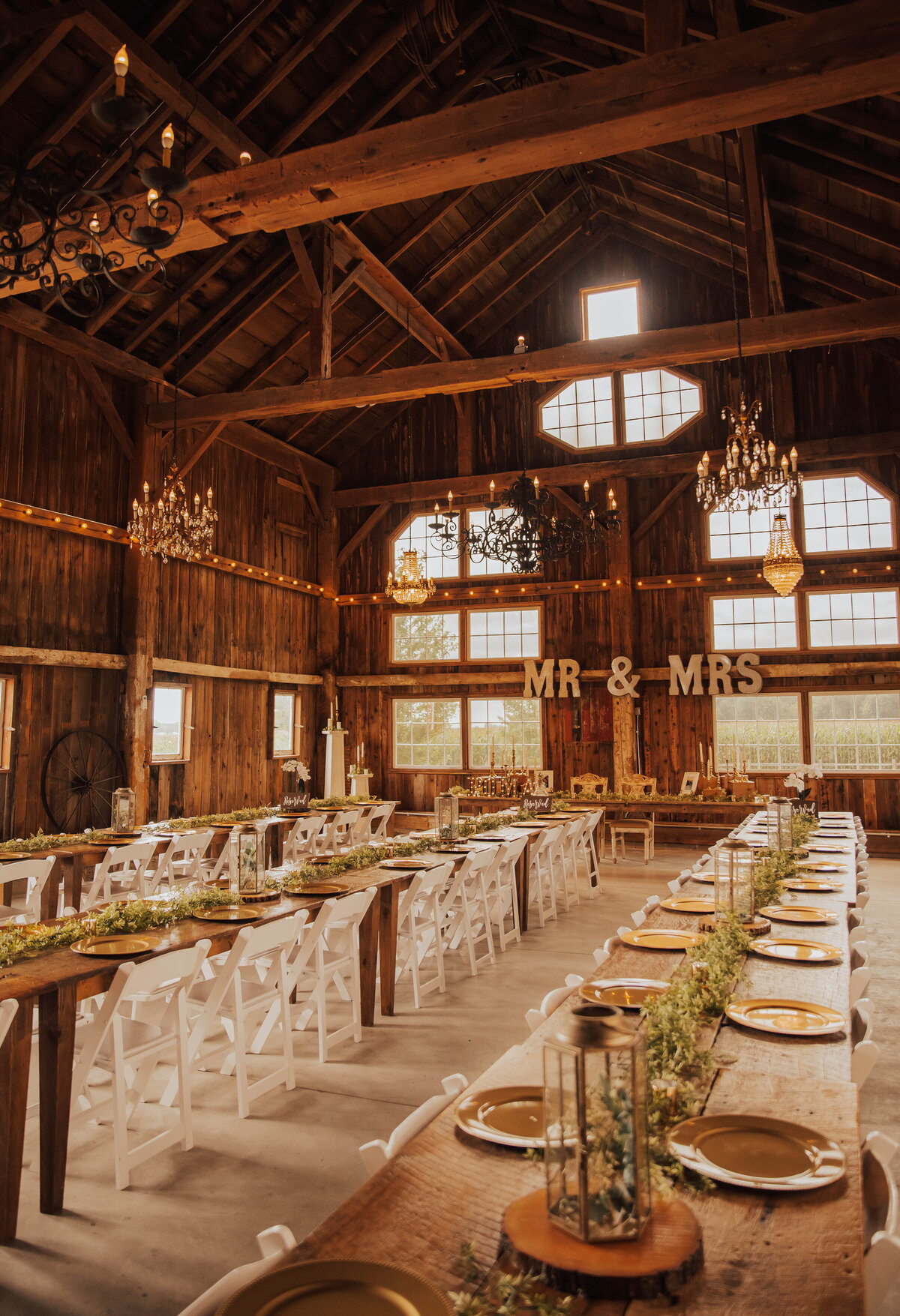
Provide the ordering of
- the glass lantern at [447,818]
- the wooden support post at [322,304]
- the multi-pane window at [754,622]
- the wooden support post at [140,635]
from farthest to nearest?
the multi-pane window at [754,622]
the wooden support post at [140,635]
the wooden support post at [322,304]
the glass lantern at [447,818]

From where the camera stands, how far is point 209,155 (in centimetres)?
1002

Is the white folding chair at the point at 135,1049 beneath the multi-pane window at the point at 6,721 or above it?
beneath

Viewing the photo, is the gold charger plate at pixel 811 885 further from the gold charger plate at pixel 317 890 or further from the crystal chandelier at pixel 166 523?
the crystal chandelier at pixel 166 523

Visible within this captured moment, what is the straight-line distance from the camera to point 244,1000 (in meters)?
4.36

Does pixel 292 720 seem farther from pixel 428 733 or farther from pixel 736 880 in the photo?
pixel 736 880

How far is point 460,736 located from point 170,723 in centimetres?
527

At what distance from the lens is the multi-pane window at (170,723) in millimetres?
12133

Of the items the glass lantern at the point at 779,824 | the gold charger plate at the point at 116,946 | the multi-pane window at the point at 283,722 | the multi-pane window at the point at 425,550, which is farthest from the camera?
the multi-pane window at the point at 425,550

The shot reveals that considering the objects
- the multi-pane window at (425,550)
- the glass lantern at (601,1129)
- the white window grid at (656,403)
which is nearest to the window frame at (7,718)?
the multi-pane window at (425,550)

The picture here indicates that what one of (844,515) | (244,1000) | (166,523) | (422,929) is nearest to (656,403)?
(844,515)

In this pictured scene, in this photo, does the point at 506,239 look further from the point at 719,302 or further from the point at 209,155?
the point at 209,155

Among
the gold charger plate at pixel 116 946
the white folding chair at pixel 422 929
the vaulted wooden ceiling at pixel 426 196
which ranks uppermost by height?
the vaulted wooden ceiling at pixel 426 196

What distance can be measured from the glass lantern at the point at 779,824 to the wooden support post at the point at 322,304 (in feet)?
25.6

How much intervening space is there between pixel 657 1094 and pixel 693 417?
45.5 ft
